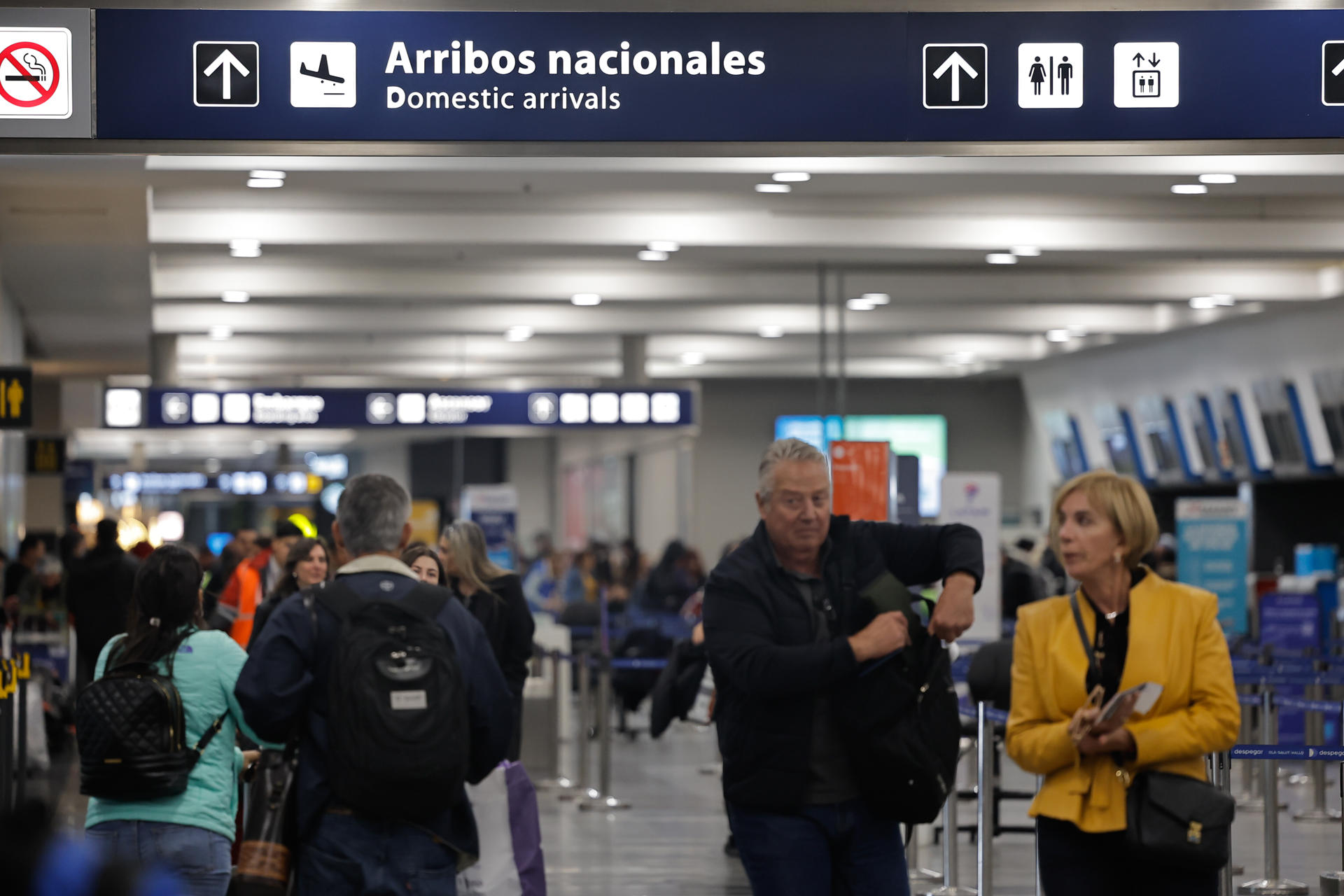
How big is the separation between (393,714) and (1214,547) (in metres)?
13.4

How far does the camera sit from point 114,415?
15.9 metres

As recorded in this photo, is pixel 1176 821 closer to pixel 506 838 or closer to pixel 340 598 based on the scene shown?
pixel 340 598

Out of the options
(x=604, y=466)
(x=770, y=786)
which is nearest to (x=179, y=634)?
(x=770, y=786)

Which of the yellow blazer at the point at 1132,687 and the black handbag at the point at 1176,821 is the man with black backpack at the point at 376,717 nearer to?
the yellow blazer at the point at 1132,687

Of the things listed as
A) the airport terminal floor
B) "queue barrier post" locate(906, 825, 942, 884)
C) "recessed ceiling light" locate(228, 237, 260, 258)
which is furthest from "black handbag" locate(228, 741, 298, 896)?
"recessed ceiling light" locate(228, 237, 260, 258)

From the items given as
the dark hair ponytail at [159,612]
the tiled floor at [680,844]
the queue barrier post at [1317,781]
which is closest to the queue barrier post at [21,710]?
the tiled floor at [680,844]

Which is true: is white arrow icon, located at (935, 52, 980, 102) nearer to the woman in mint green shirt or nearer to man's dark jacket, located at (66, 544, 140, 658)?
the woman in mint green shirt

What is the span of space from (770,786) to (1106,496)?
0.93 meters

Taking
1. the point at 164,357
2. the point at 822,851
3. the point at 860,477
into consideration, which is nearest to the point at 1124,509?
the point at 822,851

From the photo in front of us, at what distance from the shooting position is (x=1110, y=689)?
354cm

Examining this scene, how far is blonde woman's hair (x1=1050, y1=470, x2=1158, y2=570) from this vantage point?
3584 mm

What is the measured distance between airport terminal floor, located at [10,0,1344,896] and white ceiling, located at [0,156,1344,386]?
6cm

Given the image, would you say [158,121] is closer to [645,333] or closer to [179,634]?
[179,634]

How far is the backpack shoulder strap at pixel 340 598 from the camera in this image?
3.65 metres
